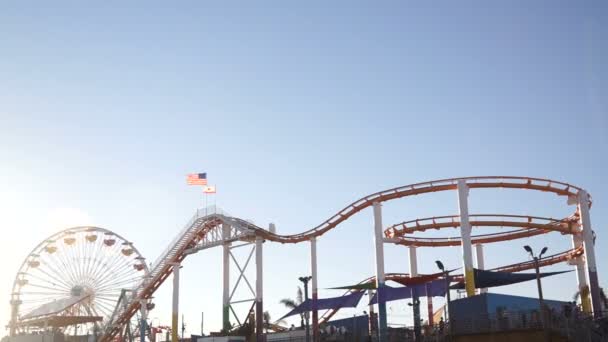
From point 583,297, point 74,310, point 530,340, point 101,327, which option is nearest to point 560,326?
point 530,340

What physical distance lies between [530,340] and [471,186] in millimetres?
13398

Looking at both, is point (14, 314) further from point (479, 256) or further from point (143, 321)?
point (479, 256)

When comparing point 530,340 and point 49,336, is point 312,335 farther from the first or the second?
point 49,336

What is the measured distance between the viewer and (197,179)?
59.5m

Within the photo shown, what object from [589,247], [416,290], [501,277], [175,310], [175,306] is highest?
[589,247]

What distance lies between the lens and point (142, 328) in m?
59.4

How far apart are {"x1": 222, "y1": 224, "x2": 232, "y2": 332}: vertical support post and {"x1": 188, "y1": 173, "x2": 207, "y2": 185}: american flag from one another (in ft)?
17.6

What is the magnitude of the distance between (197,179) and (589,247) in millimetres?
32528

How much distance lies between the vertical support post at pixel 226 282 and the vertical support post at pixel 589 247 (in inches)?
1068

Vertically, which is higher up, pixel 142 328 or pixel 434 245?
pixel 434 245

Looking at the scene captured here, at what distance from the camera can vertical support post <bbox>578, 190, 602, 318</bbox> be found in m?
40.8

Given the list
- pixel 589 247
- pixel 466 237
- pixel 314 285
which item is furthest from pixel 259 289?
pixel 589 247

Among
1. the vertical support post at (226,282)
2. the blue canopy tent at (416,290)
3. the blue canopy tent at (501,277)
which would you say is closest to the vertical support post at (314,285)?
the blue canopy tent at (416,290)

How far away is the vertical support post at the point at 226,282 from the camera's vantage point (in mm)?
54906
